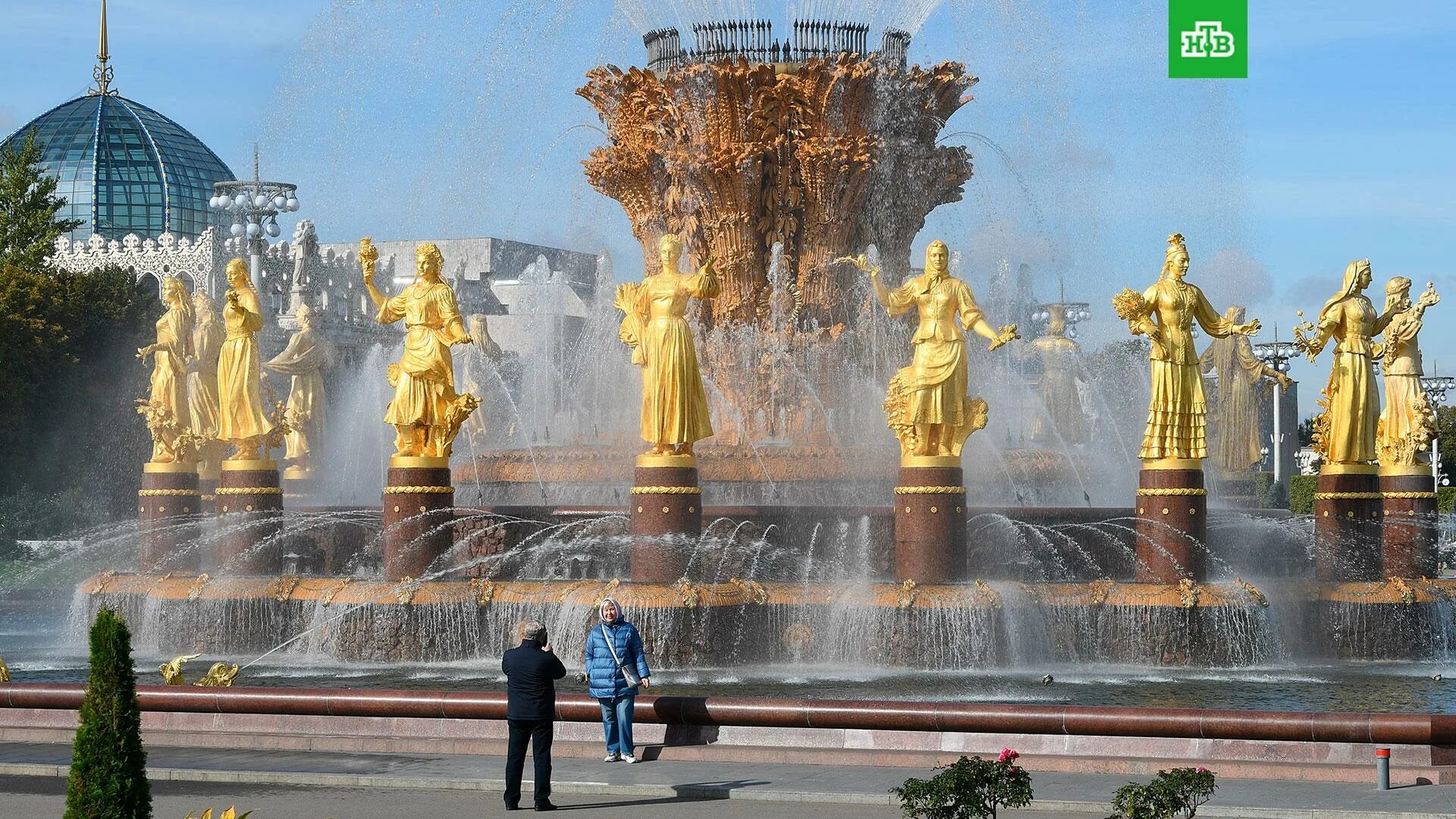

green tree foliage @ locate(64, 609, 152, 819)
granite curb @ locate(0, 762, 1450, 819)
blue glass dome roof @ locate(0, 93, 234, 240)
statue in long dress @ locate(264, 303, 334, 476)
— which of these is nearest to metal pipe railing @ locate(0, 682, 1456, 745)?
granite curb @ locate(0, 762, 1450, 819)

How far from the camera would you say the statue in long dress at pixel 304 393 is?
88.3 feet

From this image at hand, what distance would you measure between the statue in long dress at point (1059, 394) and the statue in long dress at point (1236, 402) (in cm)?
184

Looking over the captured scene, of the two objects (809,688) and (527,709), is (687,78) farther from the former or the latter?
(527,709)

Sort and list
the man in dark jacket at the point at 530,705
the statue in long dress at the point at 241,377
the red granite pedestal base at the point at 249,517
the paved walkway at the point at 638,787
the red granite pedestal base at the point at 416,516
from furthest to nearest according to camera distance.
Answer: the statue in long dress at the point at 241,377, the red granite pedestal base at the point at 249,517, the red granite pedestal base at the point at 416,516, the man in dark jacket at the point at 530,705, the paved walkway at the point at 638,787

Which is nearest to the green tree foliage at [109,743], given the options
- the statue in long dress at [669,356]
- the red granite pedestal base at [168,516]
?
the statue in long dress at [669,356]

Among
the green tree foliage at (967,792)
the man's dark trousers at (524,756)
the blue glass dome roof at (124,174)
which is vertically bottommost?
the man's dark trousers at (524,756)

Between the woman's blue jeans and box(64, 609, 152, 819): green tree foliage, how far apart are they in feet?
14.2

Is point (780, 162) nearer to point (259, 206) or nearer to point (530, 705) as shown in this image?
point (530, 705)

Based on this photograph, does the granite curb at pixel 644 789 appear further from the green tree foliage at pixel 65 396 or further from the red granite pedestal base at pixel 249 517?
the green tree foliage at pixel 65 396

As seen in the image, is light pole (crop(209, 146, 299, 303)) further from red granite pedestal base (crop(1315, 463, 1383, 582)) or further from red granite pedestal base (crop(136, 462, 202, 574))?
red granite pedestal base (crop(1315, 463, 1383, 582))

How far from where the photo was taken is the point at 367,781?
1212cm

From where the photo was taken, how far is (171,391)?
75.2 ft

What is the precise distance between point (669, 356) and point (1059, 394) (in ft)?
33.0

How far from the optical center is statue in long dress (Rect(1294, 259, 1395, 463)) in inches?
752
